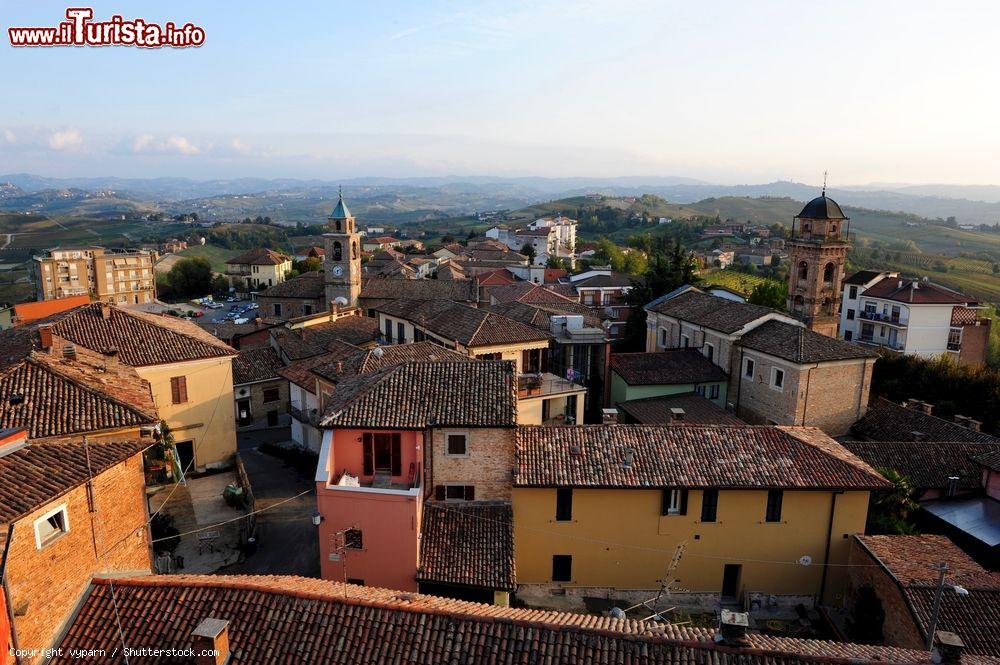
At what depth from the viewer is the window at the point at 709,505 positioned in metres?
19.0

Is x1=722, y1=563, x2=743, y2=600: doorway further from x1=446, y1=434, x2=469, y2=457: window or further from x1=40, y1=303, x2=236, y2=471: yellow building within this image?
x1=40, y1=303, x2=236, y2=471: yellow building

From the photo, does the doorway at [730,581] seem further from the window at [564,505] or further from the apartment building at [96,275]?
the apartment building at [96,275]

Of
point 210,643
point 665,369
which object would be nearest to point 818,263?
point 665,369

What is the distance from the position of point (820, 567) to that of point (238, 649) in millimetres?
16889

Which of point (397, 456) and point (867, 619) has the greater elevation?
point (397, 456)

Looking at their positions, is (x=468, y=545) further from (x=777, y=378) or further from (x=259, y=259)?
(x=259, y=259)

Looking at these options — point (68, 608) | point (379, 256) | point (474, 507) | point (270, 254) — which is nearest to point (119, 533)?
point (68, 608)

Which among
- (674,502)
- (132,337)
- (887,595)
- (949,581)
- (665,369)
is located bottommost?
(887,595)

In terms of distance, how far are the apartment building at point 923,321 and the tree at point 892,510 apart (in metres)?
32.8

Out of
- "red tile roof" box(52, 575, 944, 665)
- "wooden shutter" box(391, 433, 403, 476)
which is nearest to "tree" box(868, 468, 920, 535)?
"red tile roof" box(52, 575, 944, 665)

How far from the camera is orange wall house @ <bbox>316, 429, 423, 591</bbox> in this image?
16812 millimetres

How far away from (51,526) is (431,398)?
31.7 ft

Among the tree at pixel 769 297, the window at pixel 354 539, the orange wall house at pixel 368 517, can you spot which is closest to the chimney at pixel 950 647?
the orange wall house at pixel 368 517

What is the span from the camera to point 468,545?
1748cm
